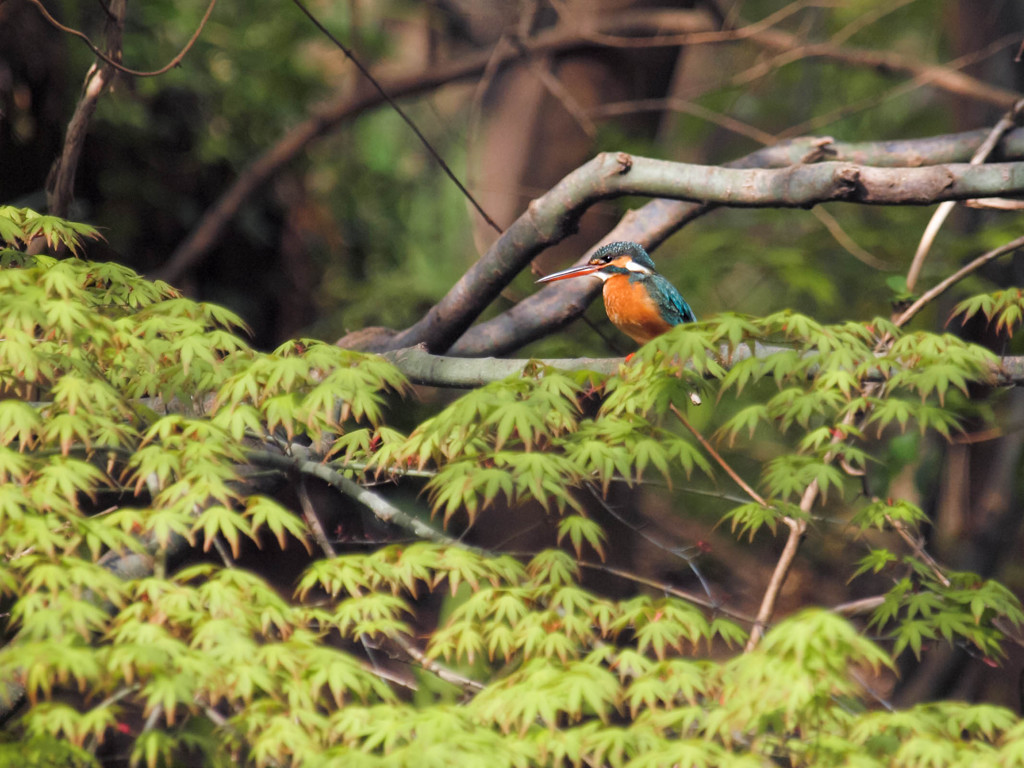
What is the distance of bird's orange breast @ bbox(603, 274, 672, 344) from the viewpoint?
11.2ft

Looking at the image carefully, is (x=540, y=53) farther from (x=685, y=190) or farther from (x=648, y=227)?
(x=685, y=190)

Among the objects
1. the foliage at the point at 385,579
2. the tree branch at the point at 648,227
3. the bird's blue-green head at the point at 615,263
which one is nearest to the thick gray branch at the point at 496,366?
the foliage at the point at 385,579

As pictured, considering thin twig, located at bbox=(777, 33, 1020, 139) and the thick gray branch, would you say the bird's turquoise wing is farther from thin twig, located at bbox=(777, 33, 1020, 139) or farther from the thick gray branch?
thin twig, located at bbox=(777, 33, 1020, 139)

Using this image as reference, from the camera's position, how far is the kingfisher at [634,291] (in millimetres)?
3422

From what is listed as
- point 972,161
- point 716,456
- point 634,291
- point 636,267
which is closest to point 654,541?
point 716,456

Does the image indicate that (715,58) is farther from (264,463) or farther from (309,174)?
(264,463)

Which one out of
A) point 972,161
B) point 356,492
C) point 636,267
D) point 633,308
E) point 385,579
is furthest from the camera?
point 972,161

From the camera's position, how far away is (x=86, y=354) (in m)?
2.37

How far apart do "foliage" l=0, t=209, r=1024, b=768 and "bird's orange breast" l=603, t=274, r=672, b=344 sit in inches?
26.7

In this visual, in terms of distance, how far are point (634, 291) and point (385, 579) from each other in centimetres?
161

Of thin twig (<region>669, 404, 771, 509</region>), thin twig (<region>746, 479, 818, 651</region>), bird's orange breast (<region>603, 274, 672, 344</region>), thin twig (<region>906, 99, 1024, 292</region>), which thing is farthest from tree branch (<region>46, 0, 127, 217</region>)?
thin twig (<region>906, 99, 1024, 292</region>)

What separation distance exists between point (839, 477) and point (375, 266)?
5685 millimetres

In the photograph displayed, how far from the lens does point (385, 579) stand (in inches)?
89.1

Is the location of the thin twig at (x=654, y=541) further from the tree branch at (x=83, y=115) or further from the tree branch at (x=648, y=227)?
the tree branch at (x=83, y=115)
